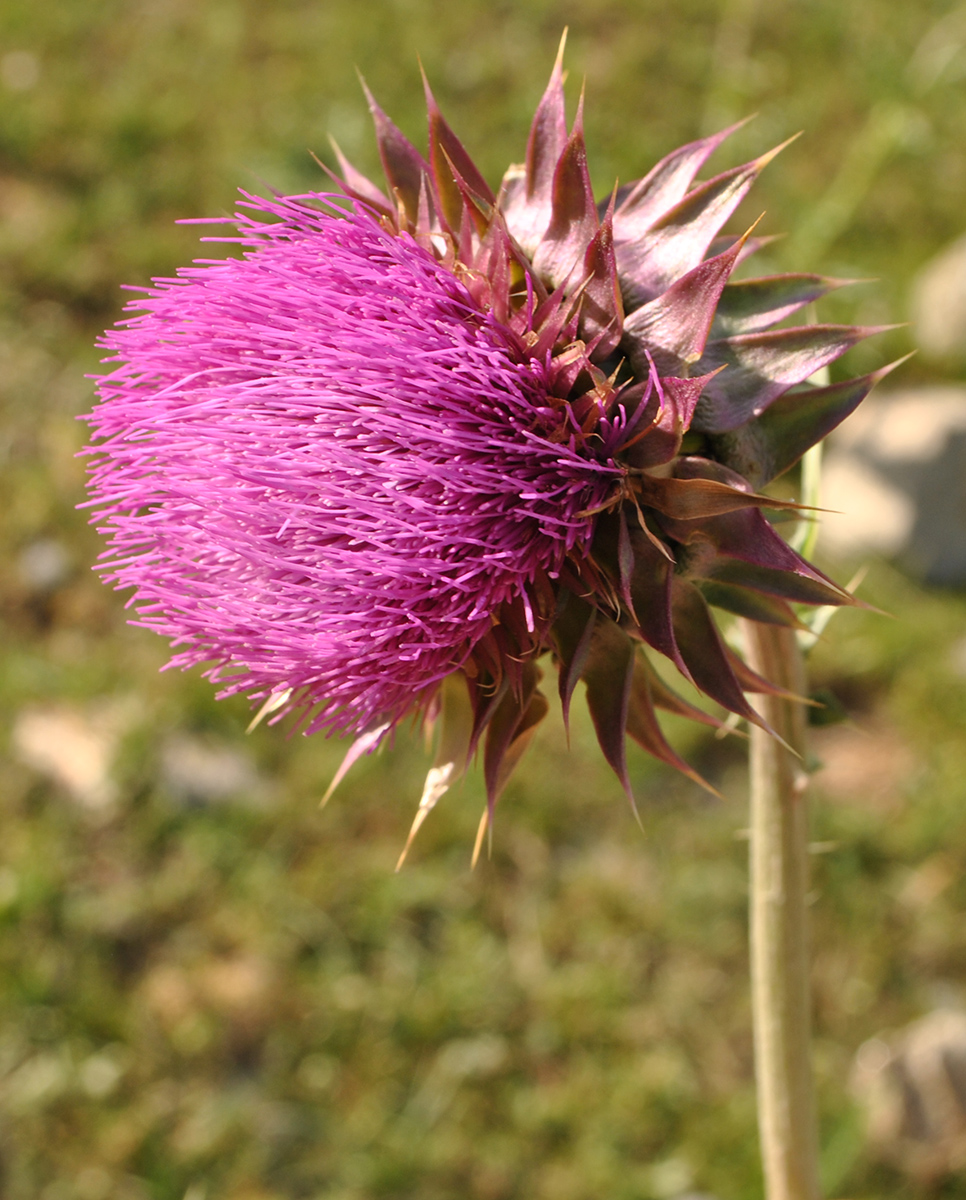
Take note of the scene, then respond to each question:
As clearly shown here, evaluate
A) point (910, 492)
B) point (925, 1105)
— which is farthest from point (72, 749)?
point (910, 492)

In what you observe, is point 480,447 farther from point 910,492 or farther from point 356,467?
point 910,492

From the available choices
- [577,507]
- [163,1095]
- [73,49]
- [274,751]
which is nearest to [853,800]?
[274,751]

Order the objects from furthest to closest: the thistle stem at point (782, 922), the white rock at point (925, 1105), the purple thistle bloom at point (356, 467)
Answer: the white rock at point (925, 1105)
the thistle stem at point (782, 922)
the purple thistle bloom at point (356, 467)

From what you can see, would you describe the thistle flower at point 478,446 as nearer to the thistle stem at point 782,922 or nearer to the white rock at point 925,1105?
the thistle stem at point 782,922

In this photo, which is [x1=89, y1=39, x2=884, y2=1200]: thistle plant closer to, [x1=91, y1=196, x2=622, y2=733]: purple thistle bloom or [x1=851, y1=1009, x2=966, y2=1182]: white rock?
[x1=91, y1=196, x2=622, y2=733]: purple thistle bloom

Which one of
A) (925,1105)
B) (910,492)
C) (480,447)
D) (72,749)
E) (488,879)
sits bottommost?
(925,1105)

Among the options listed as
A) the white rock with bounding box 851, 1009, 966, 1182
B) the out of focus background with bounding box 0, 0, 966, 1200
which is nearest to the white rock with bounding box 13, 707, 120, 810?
the out of focus background with bounding box 0, 0, 966, 1200

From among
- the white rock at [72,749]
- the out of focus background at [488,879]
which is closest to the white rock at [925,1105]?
the out of focus background at [488,879]
